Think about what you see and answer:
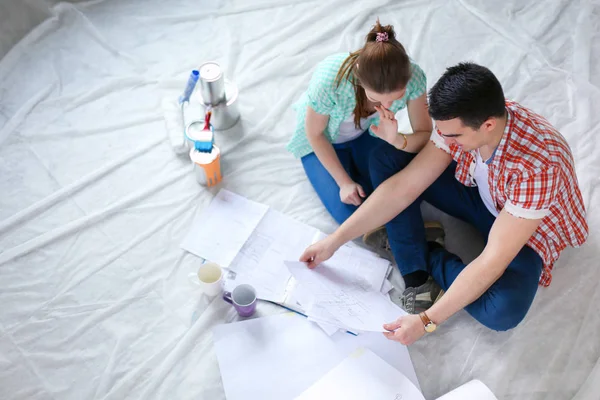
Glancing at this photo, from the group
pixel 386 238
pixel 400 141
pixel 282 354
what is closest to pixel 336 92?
pixel 400 141

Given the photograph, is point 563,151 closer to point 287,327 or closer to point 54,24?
point 287,327

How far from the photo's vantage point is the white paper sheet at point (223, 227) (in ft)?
5.37

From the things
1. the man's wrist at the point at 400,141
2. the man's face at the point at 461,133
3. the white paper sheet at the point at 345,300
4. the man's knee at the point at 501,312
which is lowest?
the man's knee at the point at 501,312

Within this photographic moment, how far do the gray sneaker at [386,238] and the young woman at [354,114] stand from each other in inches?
3.8

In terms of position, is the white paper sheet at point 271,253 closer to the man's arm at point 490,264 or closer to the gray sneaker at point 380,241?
the gray sneaker at point 380,241

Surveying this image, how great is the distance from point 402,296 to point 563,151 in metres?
0.53

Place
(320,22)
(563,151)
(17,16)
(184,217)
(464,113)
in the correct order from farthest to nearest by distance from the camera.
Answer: (320,22)
(17,16)
(184,217)
(563,151)
(464,113)

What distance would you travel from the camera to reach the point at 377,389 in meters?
1.39

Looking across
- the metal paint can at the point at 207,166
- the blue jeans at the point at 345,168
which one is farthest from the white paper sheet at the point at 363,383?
the metal paint can at the point at 207,166

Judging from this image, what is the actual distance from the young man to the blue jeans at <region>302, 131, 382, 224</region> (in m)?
0.11

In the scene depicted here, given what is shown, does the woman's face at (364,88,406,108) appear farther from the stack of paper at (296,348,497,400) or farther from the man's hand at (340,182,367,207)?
the stack of paper at (296,348,497,400)

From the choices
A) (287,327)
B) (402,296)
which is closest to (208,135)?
(287,327)

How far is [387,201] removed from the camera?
152 centimetres

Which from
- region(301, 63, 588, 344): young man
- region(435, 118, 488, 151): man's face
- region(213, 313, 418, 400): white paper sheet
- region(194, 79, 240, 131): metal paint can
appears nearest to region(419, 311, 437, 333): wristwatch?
region(301, 63, 588, 344): young man
